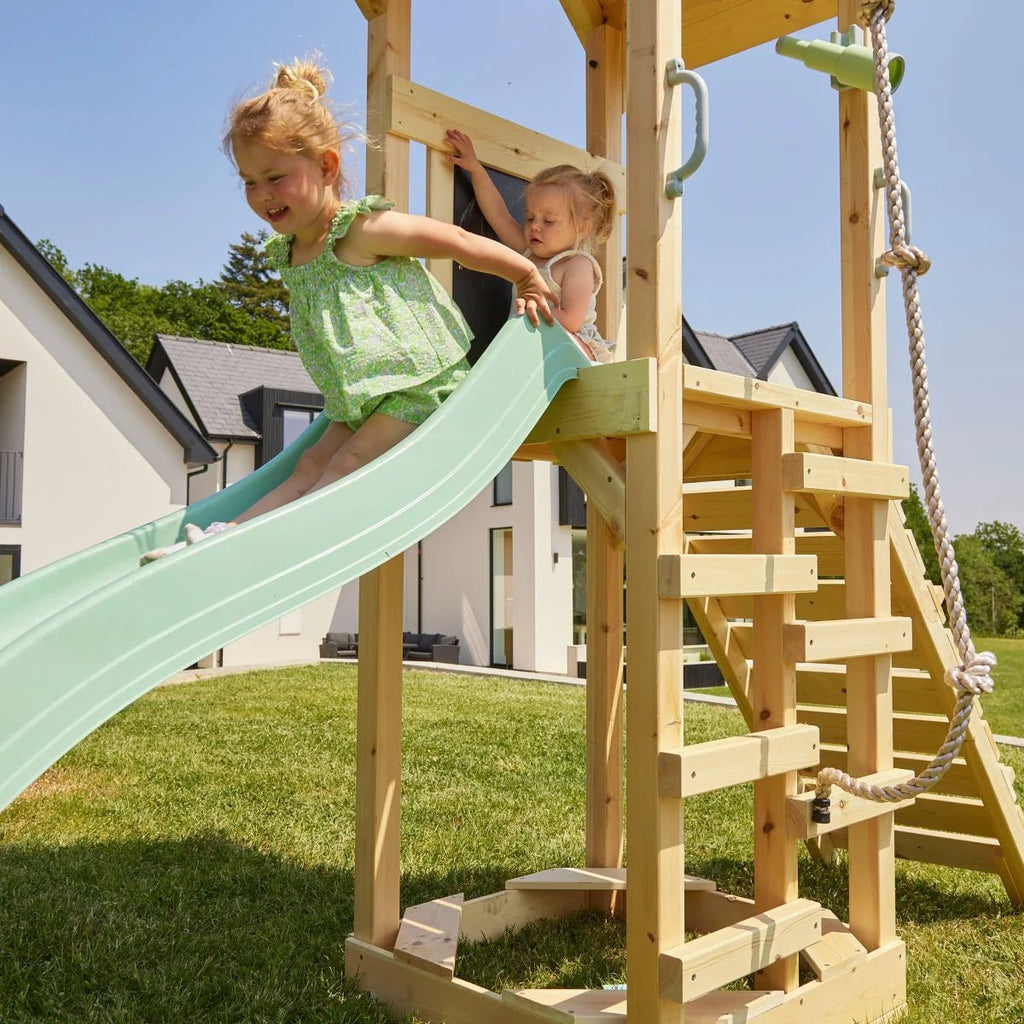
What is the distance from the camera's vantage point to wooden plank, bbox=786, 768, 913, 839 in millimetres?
3094

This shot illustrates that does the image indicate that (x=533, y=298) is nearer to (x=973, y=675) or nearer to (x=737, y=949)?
(x=973, y=675)

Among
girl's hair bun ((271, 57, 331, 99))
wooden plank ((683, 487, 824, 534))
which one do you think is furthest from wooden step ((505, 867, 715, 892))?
girl's hair bun ((271, 57, 331, 99))

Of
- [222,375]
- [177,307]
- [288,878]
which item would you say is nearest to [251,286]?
[177,307]

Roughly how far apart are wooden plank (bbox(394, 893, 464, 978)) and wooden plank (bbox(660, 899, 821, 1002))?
896mm

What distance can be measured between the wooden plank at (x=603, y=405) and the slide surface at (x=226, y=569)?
3.0 inches

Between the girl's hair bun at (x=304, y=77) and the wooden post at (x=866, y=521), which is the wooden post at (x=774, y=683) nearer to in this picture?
the wooden post at (x=866, y=521)

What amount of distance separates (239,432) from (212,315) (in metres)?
24.5

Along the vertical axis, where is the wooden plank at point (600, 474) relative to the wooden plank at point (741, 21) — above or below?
below

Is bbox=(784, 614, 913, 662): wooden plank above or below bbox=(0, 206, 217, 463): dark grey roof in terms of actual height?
below

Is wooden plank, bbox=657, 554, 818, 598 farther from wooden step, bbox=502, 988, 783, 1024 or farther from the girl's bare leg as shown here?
wooden step, bbox=502, 988, 783, 1024

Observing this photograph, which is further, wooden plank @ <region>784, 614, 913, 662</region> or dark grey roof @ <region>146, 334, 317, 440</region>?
dark grey roof @ <region>146, 334, 317, 440</region>

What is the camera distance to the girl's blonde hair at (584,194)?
12.3 feet

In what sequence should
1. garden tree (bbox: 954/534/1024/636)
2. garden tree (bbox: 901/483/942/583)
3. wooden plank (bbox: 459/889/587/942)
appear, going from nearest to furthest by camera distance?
wooden plank (bbox: 459/889/587/942) → garden tree (bbox: 901/483/942/583) → garden tree (bbox: 954/534/1024/636)

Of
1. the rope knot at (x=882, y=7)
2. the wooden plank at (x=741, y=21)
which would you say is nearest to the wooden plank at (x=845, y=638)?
the rope knot at (x=882, y=7)
